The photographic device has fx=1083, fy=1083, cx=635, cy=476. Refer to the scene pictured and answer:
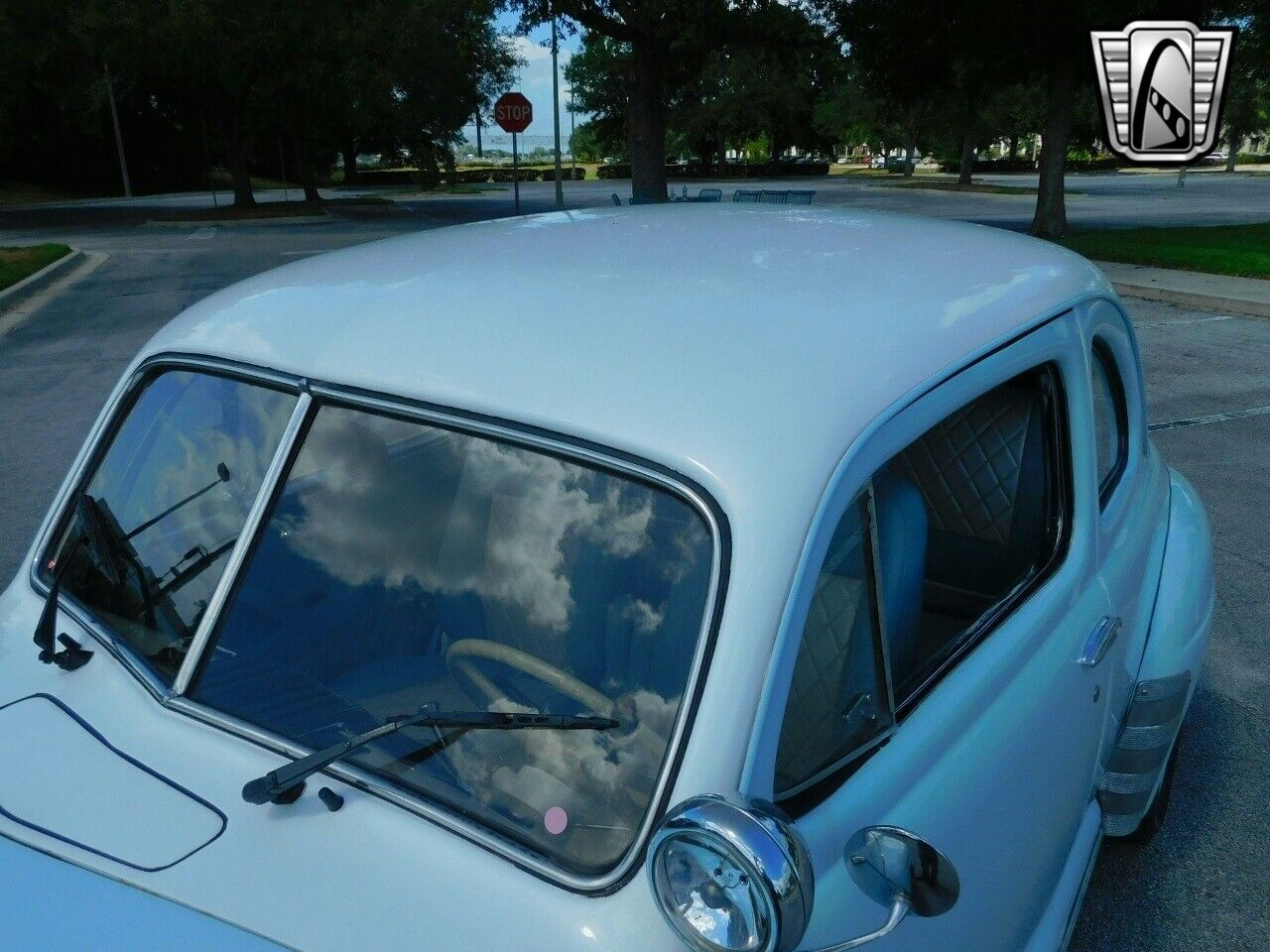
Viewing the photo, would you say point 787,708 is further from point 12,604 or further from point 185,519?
point 12,604

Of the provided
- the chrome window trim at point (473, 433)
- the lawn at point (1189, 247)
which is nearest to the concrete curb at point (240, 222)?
the lawn at point (1189, 247)

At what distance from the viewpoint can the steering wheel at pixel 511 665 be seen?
1.49 metres

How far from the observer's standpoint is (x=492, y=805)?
4.67ft

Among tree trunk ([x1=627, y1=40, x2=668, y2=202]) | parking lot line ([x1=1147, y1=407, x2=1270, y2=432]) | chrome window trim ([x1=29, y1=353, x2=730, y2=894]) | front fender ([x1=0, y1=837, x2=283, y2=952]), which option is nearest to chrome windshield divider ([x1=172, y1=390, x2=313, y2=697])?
chrome window trim ([x1=29, y1=353, x2=730, y2=894])

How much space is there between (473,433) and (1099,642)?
137 centimetres

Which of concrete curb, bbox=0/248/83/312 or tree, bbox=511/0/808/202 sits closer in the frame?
concrete curb, bbox=0/248/83/312

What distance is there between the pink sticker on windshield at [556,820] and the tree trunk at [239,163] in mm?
32478

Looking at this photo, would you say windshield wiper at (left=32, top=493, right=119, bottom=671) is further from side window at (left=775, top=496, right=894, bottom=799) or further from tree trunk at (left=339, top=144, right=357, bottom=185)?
tree trunk at (left=339, top=144, right=357, bottom=185)

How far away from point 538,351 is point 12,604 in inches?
49.8

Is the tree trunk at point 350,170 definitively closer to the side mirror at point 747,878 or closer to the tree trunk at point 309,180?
the tree trunk at point 309,180

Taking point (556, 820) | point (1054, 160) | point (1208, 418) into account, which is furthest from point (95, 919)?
point (1054, 160)

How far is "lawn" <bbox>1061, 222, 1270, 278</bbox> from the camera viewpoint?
15.0 metres

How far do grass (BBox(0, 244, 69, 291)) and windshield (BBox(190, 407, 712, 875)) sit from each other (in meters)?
14.6

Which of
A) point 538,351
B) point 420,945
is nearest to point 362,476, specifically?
point 538,351
